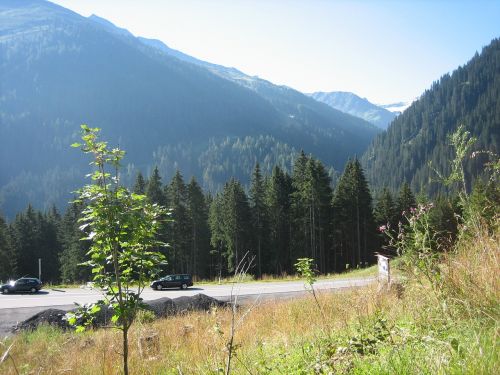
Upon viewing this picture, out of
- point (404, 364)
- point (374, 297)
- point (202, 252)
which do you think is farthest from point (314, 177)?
point (404, 364)

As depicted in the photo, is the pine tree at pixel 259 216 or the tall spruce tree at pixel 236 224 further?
the pine tree at pixel 259 216

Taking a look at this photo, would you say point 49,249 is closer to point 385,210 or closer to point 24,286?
point 24,286

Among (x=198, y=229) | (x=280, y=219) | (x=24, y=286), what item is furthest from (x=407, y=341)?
(x=198, y=229)

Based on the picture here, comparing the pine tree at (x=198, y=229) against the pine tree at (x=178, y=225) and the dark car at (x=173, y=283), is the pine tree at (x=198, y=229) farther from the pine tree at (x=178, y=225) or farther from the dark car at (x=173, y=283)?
the dark car at (x=173, y=283)

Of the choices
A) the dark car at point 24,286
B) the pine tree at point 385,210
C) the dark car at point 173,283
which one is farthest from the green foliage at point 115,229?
the pine tree at point 385,210

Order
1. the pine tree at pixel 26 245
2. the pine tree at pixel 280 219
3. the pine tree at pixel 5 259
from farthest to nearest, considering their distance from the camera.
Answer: the pine tree at pixel 26 245
the pine tree at pixel 5 259
the pine tree at pixel 280 219

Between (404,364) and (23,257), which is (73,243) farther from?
(404,364)

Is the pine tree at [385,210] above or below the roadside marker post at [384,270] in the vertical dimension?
above

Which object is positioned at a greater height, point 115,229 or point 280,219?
point 115,229

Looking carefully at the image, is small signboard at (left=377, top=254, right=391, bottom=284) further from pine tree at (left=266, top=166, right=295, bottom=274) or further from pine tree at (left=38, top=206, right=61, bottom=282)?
pine tree at (left=38, top=206, right=61, bottom=282)

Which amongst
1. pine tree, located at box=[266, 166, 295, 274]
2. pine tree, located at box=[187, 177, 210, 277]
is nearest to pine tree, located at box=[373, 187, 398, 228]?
pine tree, located at box=[266, 166, 295, 274]

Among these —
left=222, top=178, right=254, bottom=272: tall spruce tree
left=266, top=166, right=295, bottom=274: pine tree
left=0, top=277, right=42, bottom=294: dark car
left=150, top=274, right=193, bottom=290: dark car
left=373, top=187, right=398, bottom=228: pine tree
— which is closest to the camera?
left=150, top=274, right=193, bottom=290: dark car

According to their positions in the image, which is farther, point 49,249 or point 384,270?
point 49,249

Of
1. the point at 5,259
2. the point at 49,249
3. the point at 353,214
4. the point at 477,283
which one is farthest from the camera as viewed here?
the point at 49,249
